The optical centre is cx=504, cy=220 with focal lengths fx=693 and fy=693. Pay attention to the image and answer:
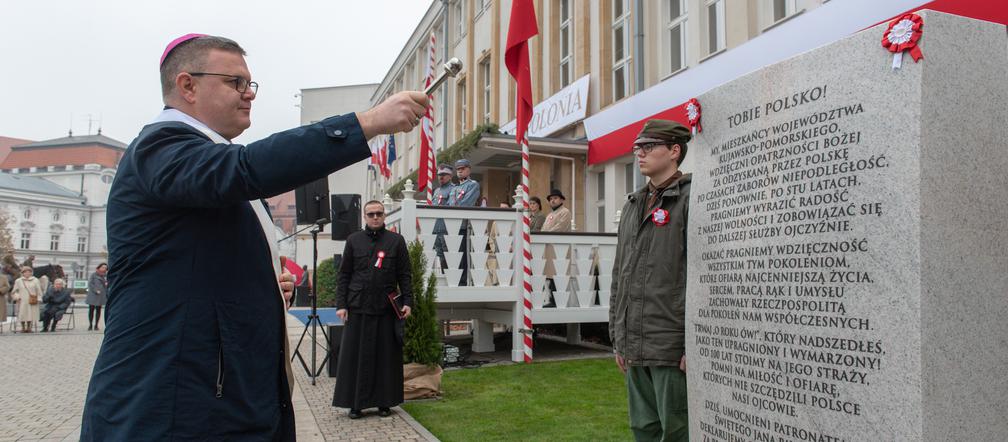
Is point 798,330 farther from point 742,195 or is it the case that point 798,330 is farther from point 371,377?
point 371,377

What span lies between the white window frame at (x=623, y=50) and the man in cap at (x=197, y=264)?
43.3 feet

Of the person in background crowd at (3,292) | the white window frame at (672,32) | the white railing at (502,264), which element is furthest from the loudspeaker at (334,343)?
the person in background crowd at (3,292)

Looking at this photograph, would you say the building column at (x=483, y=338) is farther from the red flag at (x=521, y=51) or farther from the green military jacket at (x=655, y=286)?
the green military jacket at (x=655, y=286)

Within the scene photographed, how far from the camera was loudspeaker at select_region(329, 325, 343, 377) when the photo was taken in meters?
9.00

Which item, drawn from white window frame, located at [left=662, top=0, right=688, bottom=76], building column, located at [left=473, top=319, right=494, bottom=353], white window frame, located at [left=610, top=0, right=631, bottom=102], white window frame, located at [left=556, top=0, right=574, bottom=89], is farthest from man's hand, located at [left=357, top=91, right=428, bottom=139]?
white window frame, located at [left=556, top=0, right=574, bottom=89]

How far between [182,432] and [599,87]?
14190 millimetres

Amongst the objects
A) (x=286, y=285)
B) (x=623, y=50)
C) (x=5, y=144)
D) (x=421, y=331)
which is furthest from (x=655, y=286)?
(x=5, y=144)

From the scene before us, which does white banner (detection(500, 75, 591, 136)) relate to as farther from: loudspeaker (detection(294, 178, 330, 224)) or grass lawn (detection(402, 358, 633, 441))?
grass lawn (detection(402, 358, 633, 441))

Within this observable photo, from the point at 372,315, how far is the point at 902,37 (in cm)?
566

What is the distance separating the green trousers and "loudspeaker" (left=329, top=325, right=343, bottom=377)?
5.63 metres

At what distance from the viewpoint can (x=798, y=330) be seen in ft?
8.18

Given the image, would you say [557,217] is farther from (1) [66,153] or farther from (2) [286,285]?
(1) [66,153]

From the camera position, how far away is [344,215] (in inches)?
429

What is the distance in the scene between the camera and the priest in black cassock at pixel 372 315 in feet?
22.5
